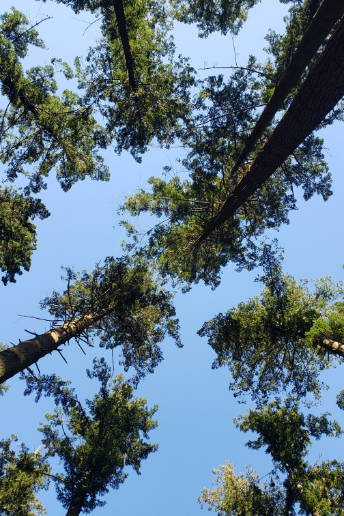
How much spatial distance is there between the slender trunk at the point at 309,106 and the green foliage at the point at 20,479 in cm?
1127

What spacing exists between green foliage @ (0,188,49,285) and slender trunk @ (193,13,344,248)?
29.8 ft

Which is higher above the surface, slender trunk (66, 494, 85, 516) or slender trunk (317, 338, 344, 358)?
slender trunk (317, 338, 344, 358)

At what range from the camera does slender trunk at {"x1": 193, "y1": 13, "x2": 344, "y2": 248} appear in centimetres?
452

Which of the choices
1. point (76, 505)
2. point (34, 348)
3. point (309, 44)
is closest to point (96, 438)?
point (76, 505)

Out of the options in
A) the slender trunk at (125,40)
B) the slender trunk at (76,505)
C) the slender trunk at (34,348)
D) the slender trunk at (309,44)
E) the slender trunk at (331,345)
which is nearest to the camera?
the slender trunk at (309,44)

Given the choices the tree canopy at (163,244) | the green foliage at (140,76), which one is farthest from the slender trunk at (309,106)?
the green foliage at (140,76)

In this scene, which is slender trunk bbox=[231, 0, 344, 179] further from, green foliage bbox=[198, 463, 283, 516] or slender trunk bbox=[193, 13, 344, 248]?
green foliage bbox=[198, 463, 283, 516]

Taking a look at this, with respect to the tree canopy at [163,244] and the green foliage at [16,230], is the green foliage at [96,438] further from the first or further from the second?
the green foliage at [16,230]

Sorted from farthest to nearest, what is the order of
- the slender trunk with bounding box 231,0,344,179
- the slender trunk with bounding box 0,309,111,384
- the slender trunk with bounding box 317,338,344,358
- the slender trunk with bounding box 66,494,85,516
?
1. the slender trunk with bounding box 66,494,85,516
2. the slender trunk with bounding box 317,338,344,358
3. the slender trunk with bounding box 0,309,111,384
4. the slender trunk with bounding box 231,0,344,179

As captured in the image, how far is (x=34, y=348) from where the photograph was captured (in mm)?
6594

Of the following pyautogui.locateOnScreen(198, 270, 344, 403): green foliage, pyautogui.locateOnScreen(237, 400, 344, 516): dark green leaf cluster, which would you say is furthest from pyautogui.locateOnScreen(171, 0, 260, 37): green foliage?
pyautogui.locateOnScreen(237, 400, 344, 516): dark green leaf cluster

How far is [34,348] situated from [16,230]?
6294 millimetres

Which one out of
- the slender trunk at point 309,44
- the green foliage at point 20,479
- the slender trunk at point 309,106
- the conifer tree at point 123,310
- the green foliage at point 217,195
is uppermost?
the green foliage at point 217,195

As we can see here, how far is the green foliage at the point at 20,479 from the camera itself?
7750 mm
